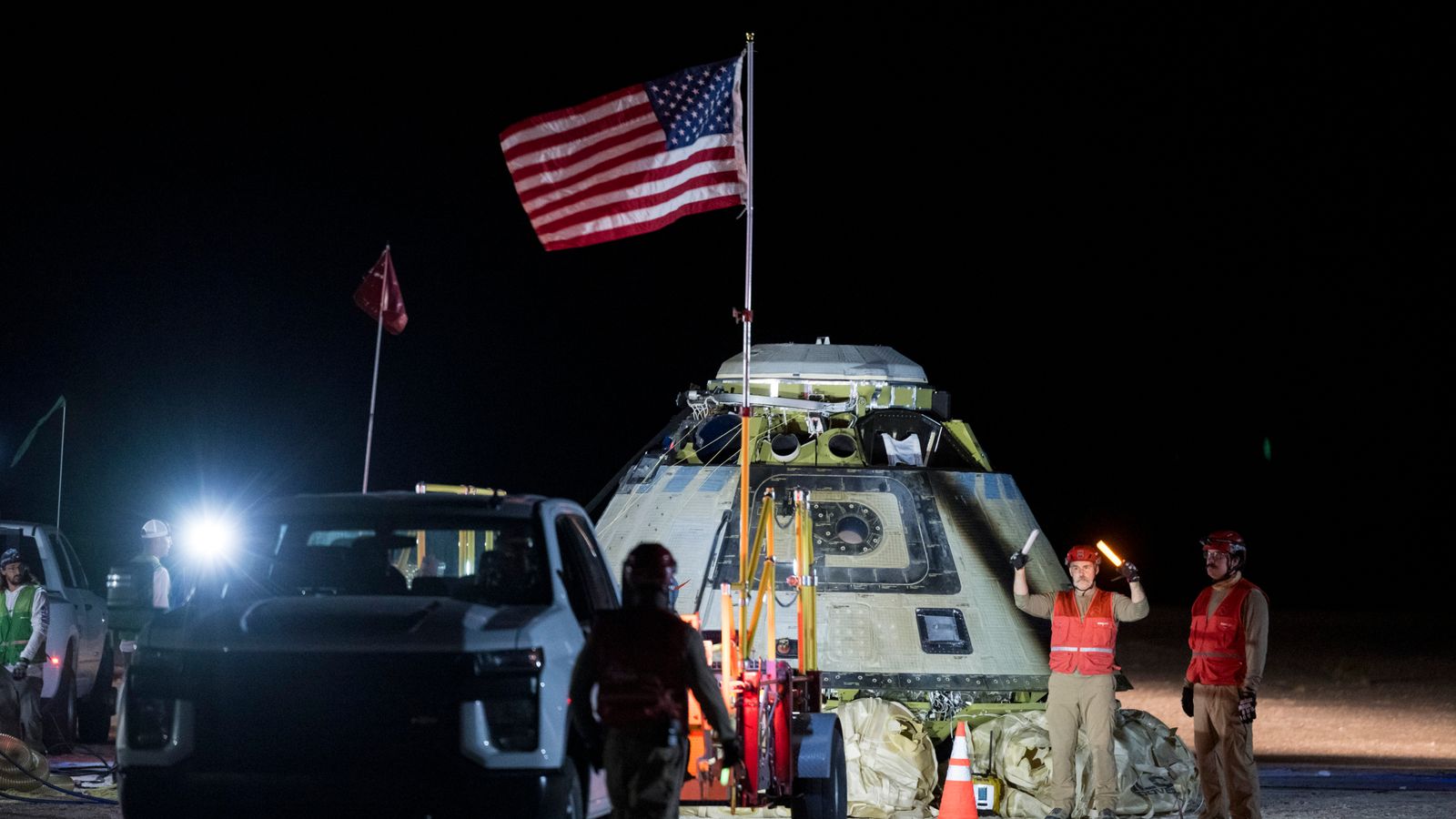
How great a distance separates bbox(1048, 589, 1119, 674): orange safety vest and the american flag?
3.68m

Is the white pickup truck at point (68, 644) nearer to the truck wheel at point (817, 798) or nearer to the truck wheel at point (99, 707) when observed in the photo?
the truck wheel at point (99, 707)

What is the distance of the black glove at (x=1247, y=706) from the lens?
10.7m

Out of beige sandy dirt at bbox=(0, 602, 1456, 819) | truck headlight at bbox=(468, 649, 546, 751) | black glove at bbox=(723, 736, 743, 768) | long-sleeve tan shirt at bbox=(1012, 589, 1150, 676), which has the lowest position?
beige sandy dirt at bbox=(0, 602, 1456, 819)

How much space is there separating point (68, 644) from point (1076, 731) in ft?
26.9

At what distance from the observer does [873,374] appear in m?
16.0

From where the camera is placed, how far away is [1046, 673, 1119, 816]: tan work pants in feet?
37.0

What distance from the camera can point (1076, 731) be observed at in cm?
1155

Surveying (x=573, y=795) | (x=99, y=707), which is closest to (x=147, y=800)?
(x=573, y=795)

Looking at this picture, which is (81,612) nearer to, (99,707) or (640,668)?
(99,707)

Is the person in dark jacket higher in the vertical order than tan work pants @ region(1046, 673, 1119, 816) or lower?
higher

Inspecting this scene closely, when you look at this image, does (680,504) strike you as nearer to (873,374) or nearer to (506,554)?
(873,374)

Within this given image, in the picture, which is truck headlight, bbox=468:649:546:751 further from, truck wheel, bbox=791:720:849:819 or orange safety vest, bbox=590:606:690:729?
truck wheel, bbox=791:720:849:819

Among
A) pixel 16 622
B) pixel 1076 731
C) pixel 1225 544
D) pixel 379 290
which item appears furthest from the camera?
pixel 379 290

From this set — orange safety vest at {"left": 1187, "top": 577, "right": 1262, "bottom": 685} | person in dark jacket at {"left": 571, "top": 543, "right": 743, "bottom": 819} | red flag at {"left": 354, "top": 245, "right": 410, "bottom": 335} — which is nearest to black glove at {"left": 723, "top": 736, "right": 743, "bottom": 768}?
person in dark jacket at {"left": 571, "top": 543, "right": 743, "bottom": 819}
